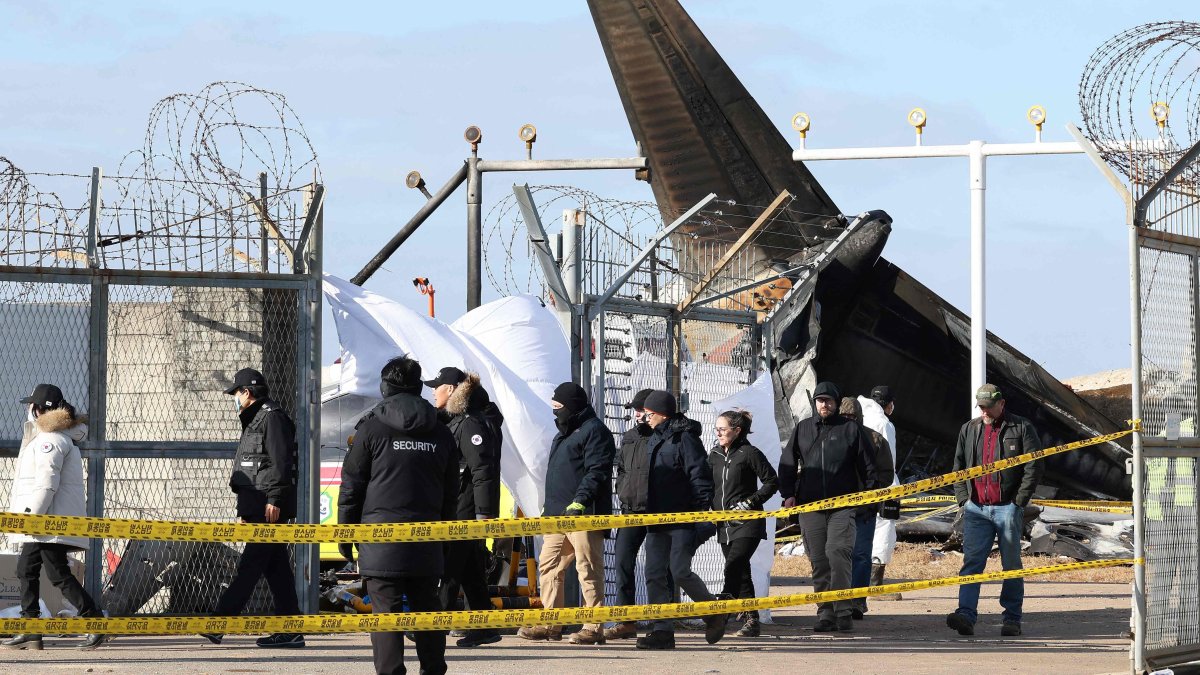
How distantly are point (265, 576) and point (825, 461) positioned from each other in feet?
13.7

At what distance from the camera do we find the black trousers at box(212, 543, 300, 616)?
991cm

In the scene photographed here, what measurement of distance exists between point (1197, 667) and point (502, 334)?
620 centimetres

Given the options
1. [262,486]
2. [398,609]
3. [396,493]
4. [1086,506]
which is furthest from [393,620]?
[1086,506]

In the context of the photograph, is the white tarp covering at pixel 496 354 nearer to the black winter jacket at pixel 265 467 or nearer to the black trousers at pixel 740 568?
the black trousers at pixel 740 568

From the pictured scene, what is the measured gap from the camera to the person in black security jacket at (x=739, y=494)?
451 inches

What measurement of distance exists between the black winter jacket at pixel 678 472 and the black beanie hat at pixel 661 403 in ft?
0.44

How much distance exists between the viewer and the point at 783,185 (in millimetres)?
24141

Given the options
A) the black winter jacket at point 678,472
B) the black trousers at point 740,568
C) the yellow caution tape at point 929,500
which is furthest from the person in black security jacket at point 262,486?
the yellow caution tape at point 929,500

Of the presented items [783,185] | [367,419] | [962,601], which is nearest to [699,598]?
[962,601]

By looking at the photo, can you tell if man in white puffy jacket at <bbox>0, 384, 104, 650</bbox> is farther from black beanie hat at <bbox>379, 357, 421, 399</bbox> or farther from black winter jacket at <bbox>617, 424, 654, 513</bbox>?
black winter jacket at <bbox>617, 424, 654, 513</bbox>

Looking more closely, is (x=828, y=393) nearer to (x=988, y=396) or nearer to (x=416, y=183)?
(x=988, y=396)

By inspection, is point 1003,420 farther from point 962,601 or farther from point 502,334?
point 502,334

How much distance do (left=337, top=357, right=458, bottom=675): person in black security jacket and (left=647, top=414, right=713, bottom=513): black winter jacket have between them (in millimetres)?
3216

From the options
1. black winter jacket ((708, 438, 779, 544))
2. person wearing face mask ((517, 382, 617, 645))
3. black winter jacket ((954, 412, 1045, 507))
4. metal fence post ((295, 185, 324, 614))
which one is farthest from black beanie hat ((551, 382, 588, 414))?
black winter jacket ((954, 412, 1045, 507))
